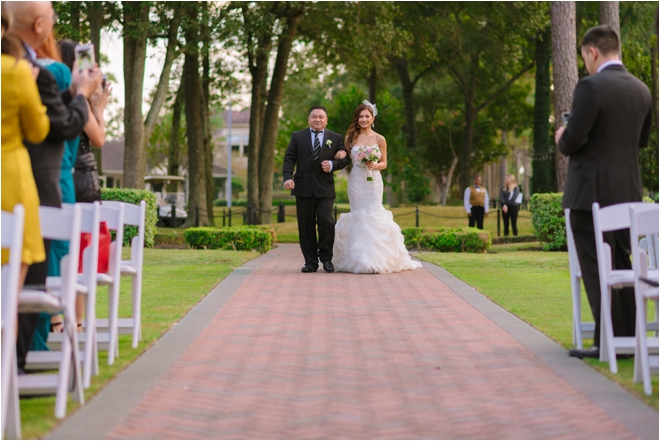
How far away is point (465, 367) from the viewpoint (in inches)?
246

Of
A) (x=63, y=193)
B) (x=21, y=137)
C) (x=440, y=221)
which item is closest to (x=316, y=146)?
(x=63, y=193)

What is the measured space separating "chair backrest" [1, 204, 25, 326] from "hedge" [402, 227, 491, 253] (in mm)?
16072

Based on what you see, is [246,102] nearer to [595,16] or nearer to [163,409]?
[595,16]

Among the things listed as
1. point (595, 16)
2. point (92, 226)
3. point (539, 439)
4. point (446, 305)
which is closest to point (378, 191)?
point (446, 305)

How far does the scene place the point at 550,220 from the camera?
19891 mm

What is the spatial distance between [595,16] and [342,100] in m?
12.4

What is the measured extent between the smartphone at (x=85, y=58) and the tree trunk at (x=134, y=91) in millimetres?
16626

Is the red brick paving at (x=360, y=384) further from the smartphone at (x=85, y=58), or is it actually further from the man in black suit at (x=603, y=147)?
the smartphone at (x=85, y=58)

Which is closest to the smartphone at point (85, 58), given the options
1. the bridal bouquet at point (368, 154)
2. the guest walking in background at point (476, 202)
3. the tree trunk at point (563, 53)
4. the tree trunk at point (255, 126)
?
the bridal bouquet at point (368, 154)

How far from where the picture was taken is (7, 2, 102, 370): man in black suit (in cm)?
521

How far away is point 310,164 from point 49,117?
28.0 feet

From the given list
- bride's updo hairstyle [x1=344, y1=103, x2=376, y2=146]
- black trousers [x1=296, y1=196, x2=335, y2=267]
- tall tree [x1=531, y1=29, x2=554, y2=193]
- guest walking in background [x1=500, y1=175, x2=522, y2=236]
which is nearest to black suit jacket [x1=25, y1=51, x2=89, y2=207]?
black trousers [x1=296, y1=196, x2=335, y2=267]

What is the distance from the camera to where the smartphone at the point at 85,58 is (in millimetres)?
5734

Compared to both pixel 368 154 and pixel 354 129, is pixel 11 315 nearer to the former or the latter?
pixel 368 154
